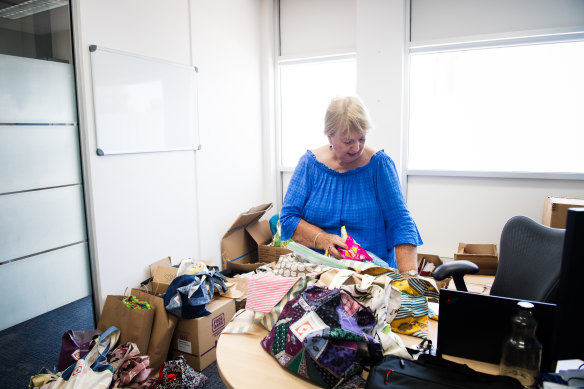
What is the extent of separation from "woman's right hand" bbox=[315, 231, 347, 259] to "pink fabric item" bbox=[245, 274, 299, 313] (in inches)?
19.9

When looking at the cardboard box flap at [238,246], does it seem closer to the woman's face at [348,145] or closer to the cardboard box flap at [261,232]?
the cardboard box flap at [261,232]

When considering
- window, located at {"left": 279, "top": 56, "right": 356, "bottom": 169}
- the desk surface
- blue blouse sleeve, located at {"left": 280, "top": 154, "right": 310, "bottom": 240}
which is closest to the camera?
the desk surface

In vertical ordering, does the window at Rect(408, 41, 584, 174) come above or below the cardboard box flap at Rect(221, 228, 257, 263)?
above

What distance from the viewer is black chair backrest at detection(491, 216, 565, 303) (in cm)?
151

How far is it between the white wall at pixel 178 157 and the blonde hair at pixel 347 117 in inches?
59.7

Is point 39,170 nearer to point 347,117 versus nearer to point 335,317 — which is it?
point 347,117

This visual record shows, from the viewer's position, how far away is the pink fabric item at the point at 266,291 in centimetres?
125

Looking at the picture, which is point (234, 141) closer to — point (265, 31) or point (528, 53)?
point (265, 31)

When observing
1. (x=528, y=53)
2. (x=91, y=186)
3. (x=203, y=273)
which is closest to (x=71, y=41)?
(x=91, y=186)

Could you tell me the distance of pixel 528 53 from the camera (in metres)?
3.38

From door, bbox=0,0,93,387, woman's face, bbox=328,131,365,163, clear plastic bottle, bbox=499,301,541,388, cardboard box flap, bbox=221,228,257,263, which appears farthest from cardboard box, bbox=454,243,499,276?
door, bbox=0,0,93,387

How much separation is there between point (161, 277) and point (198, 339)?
58 centimetres

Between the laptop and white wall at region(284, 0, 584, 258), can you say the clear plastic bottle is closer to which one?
the laptop

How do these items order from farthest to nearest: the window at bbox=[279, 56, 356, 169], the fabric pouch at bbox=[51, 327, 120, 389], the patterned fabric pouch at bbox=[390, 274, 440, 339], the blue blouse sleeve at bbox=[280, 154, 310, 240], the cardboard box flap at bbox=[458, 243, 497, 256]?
the window at bbox=[279, 56, 356, 169] → the cardboard box flap at bbox=[458, 243, 497, 256] → the blue blouse sleeve at bbox=[280, 154, 310, 240] → the fabric pouch at bbox=[51, 327, 120, 389] → the patterned fabric pouch at bbox=[390, 274, 440, 339]
